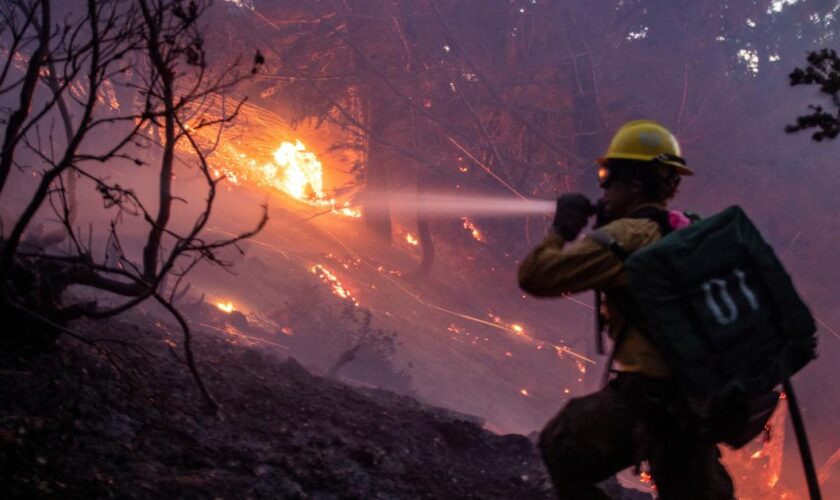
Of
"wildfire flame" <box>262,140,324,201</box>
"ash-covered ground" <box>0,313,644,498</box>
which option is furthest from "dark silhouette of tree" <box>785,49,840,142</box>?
"wildfire flame" <box>262,140,324,201</box>

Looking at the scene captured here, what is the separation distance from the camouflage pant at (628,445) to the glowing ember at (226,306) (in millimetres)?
11178

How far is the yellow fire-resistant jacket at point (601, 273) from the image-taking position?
87.8 inches

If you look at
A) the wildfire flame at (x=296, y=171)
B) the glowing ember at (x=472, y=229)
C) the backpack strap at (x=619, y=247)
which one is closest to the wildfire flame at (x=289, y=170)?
the wildfire flame at (x=296, y=171)

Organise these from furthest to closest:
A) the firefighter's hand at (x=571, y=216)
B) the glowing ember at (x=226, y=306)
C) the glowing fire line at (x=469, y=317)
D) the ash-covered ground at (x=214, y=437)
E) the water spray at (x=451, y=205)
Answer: the glowing fire line at (x=469, y=317) → the water spray at (x=451, y=205) → the glowing ember at (x=226, y=306) → the ash-covered ground at (x=214, y=437) → the firefighter's hand at (x=571, y=216)

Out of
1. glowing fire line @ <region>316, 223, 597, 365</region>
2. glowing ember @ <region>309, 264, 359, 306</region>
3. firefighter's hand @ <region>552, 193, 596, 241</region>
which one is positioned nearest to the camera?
firefighter's hand @ <region>552, 193, 596, 241</region>

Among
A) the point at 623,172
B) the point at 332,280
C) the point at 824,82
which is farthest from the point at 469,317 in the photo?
the point at 623,172

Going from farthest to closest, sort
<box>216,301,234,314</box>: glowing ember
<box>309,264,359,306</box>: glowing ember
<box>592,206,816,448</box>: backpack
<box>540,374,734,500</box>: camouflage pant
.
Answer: <box>309,264,359,306</box>: glowing ember → <box>216,301,234,314</box>: glowing ember → <box>540,374,734,500</box>: camouflage pant → <box>592,206,816,448</box>: backpack

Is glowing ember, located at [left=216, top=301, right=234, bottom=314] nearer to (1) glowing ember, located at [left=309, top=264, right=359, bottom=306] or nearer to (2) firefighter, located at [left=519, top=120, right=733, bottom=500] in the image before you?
(1) glowing ember, located at [left=309, top=264, right=359, bottom=306]

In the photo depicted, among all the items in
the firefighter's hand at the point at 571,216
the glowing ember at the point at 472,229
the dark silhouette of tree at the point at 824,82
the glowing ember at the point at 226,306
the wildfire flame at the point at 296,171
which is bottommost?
the firefighter's hand at the point at 571,216

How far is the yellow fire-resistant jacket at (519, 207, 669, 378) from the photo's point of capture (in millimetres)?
2230

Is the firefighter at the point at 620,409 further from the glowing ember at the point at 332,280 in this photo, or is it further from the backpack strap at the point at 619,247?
the glowing ember at the point at 332,280

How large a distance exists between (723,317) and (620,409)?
493 mm

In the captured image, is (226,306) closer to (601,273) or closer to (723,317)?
(601,273)

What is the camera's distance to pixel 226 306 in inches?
520
